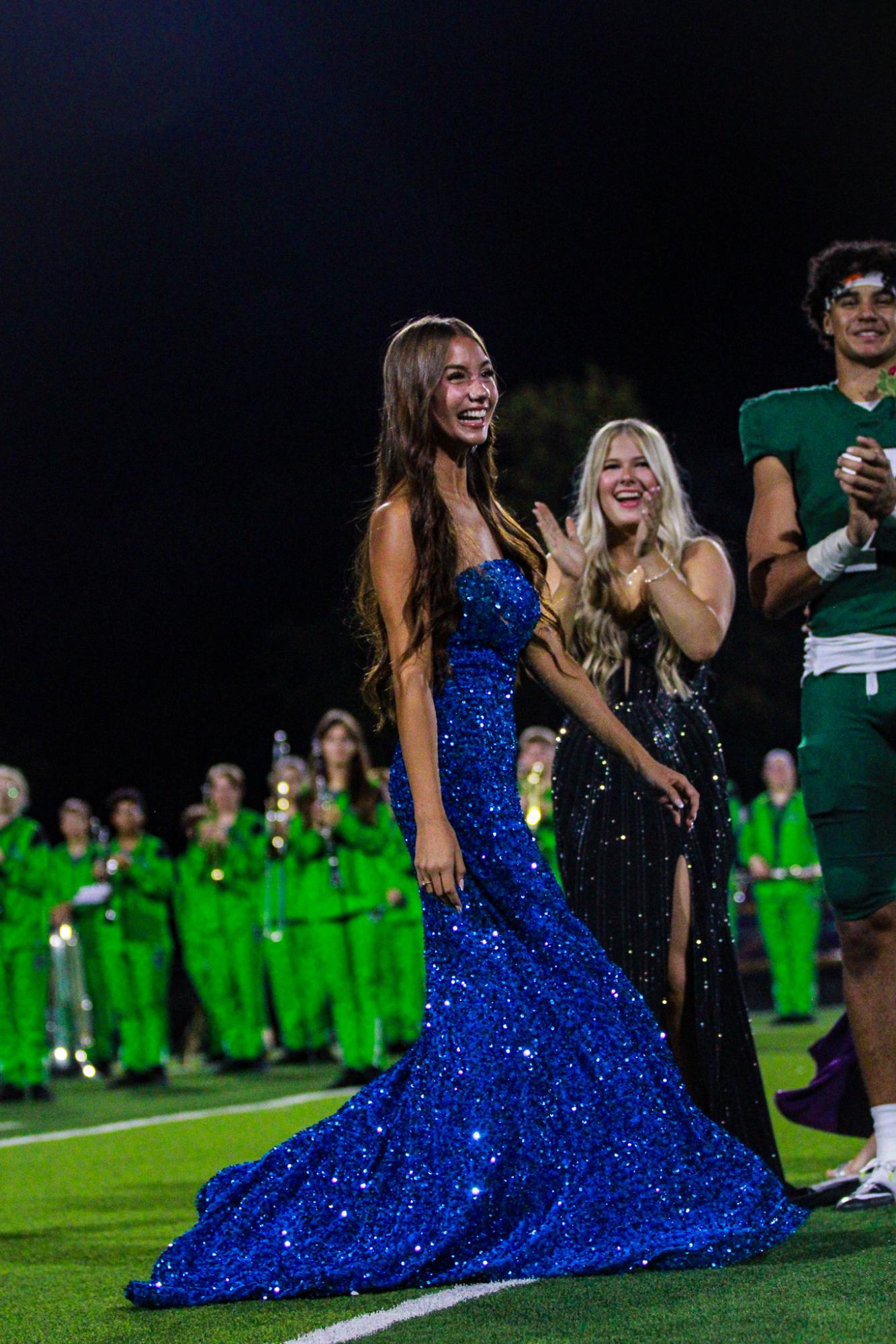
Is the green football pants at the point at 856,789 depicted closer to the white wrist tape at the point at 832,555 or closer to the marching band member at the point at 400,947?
the white wrist tape at the point at 832,555

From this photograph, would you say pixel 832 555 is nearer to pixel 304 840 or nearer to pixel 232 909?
pixel 304 840

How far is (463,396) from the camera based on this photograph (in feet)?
14.8

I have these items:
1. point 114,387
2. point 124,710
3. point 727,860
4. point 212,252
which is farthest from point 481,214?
point 727,860

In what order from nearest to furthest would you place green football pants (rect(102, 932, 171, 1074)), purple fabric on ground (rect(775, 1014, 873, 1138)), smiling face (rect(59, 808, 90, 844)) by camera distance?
purple fabric on ground (rect(775, 1014, 873, 1138))
green football pants (rect(102, 932, 171, 1074))
smiling face (rect(59, 808, 90, 844))

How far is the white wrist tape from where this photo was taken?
5.01 meters

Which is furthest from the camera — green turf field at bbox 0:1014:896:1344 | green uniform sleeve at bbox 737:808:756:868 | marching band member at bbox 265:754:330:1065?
green uniform sleeve at bbox 737:808:756:868

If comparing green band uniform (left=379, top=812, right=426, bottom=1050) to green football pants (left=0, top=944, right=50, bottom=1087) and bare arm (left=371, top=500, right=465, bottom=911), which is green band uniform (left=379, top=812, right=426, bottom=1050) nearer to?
green football pants (left=0, top=944, right=50, bottom=1087)

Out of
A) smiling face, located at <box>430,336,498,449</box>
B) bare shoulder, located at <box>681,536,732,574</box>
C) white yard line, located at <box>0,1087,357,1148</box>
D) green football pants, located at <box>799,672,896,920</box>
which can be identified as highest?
smiling face, located at <box>430,336,498,449</box>

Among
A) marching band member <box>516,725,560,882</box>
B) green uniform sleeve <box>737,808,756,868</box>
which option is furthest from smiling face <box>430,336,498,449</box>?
green uniform sleeve <box>737,808,756,868</box>

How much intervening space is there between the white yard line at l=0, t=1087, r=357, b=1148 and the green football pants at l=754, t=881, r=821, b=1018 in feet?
19.9

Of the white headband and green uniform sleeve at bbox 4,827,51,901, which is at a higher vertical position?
the white headband

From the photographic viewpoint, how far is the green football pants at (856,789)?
16.6 ft

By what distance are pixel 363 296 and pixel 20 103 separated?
10276 mm

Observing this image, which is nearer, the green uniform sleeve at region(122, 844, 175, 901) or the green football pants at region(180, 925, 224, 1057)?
the green uniform sleeve at region(122, 844, 175, 901)
